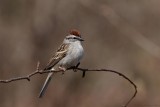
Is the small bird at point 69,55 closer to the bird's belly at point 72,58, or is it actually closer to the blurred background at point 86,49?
the bird's belly at point 72,58

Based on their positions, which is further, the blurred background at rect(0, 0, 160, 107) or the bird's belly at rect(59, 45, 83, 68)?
the blurred background at rect(0, 0, 160, 107)

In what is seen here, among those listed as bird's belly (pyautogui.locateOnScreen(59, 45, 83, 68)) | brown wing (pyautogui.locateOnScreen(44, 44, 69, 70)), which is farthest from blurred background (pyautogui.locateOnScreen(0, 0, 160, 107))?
bird's belly (pyautogui.locateOnScreen(59, 45, 83, 68))

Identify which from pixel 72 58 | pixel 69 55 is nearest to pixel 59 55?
pixel 69 55

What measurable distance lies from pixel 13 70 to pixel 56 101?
6.02 feet

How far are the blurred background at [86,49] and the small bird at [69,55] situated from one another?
5.74ft

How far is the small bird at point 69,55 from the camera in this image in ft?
21.4

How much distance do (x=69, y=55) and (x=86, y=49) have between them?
599cm

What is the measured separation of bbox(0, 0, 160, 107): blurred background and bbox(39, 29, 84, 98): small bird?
175 centimetres

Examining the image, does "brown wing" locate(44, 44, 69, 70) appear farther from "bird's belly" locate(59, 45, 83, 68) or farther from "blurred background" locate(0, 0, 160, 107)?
"blurred background" locate(0, 0, 160, 107)

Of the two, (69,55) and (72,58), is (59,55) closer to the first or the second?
(69,55)

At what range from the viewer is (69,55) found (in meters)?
6.77

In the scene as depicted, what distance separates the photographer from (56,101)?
8.88 m

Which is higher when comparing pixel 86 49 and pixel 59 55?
pixel 86 49

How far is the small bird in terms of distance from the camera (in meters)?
6.53
